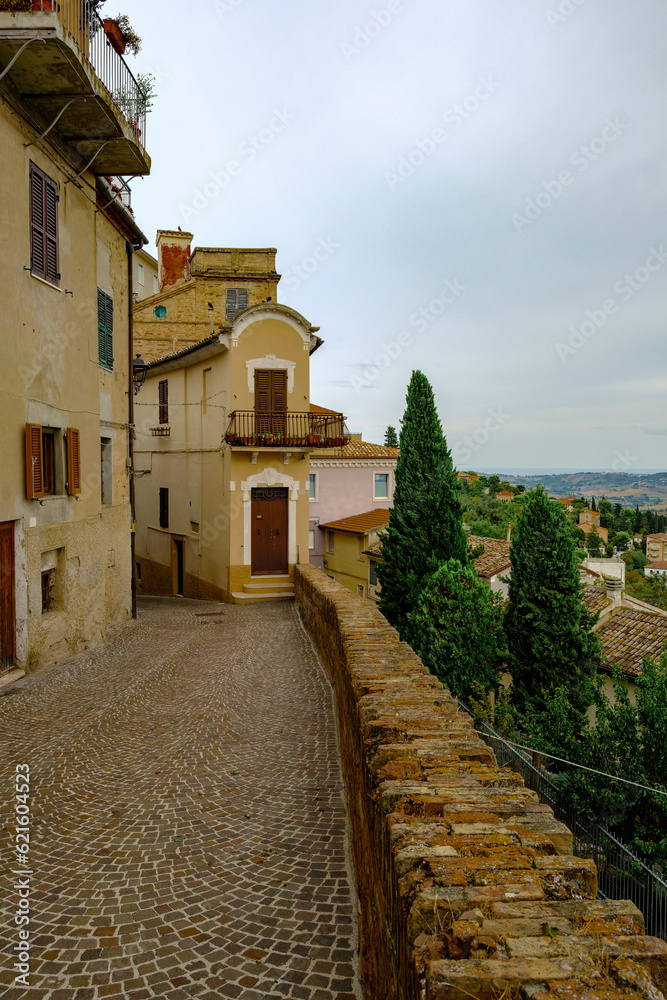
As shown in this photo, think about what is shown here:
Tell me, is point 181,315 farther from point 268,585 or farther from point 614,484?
point 614,484

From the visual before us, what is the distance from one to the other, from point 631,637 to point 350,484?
17964mm

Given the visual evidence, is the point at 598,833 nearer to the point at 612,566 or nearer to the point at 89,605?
the point at 89,605

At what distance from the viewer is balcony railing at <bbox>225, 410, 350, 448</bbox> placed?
18781 mm

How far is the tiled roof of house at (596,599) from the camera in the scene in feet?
73.8

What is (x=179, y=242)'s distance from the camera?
29.4 metres

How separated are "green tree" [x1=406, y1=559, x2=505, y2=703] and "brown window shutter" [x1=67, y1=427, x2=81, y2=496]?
32.7ft

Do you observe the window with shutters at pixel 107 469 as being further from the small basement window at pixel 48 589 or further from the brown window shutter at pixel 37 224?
the brown window shutter at pixel 37 224

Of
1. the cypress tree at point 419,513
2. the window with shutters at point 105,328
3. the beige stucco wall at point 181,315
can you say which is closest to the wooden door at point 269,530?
the cypress tree at point 419,513

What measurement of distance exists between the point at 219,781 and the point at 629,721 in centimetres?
902

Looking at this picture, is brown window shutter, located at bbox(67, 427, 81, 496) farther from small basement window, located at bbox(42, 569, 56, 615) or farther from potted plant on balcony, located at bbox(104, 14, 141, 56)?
potted plant on balcony, located at bbox(104, 14, 141, 56)

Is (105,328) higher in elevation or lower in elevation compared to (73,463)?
higher

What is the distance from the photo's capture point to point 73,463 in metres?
11.1

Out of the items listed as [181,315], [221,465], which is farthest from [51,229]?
[181,315]

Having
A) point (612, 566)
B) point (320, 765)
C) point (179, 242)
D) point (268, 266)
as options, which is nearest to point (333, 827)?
point (320, 765)
